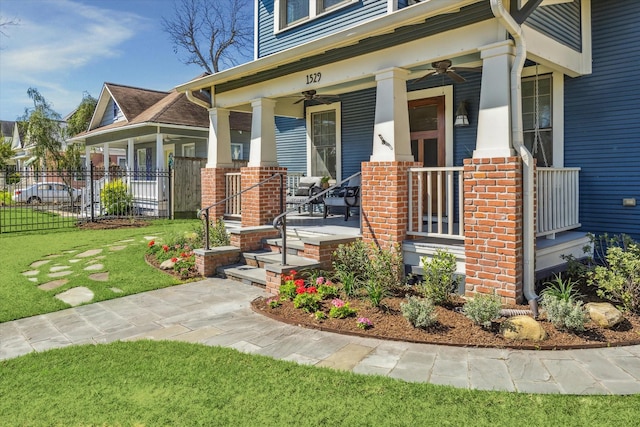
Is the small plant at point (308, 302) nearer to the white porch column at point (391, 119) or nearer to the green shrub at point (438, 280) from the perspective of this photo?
the green shrub at point (438, 280)

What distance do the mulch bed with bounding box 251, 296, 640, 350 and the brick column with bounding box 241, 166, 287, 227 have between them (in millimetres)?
3100

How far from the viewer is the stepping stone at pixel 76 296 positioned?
219 inches

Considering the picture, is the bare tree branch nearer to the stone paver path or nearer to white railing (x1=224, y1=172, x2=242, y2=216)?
white railing (x1=224, y1=172, x2=242, y2=216)

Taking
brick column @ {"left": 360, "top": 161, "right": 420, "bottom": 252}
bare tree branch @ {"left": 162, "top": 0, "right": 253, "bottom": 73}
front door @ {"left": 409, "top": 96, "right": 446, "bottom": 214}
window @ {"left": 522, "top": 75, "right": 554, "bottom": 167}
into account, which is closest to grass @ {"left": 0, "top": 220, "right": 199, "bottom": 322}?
brick column @ {"left": 360, "top": 161, "right": 420, "bottom": 252}

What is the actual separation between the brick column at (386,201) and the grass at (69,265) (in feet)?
9.77

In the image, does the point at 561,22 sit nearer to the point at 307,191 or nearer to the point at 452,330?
the point at 452,330

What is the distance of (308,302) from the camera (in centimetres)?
479

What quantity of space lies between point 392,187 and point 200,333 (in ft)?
9.36

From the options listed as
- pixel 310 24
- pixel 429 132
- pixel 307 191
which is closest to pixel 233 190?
pixel 307 191

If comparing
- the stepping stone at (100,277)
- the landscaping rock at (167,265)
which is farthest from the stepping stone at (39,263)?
the landscaping rock at (167,265)

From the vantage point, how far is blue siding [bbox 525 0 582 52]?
5.39m

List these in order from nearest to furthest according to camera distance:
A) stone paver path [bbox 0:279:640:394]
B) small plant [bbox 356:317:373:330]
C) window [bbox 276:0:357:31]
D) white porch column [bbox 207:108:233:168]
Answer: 1. stone paver path [bbox 0:279:640:394]
2. small plant [bbox 356:317:373:330]
3. window [bbox 276:0:357:31]
4. white porch column [bbox 207:108:233:168]

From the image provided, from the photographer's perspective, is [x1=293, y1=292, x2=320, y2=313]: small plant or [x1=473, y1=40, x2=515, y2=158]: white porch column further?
[x1=293, y1=292, x2=320, y2=313]: small plant

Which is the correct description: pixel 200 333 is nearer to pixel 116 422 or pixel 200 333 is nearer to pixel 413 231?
pixel 116 422
